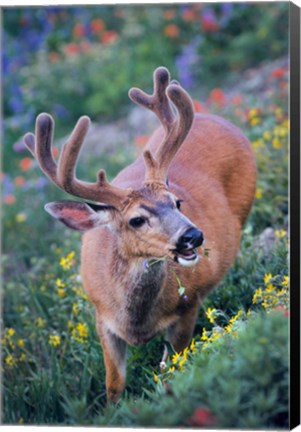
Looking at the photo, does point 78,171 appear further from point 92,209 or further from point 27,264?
point 92,209

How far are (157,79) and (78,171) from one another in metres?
3.59

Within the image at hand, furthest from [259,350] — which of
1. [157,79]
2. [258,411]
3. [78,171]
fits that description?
[78,171]

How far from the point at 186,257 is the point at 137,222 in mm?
362

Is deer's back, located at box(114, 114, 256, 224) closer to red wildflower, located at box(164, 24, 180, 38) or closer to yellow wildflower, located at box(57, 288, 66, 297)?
yellow wildflower, located at box(57, 288, 66, 297)

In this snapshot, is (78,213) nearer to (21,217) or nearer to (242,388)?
(242,388)

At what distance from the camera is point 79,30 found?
1059 cm

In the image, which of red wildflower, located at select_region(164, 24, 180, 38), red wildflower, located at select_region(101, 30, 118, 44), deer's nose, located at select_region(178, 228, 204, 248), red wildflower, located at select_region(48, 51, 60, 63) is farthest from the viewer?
red wildflower, located at select_region(48, 51, 60, 63)

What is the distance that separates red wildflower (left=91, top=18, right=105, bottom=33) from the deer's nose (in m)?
6.04

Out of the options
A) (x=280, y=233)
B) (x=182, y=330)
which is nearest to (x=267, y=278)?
(x=182, y=330)

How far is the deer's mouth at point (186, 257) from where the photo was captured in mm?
4941

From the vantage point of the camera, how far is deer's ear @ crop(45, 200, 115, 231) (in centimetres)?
518

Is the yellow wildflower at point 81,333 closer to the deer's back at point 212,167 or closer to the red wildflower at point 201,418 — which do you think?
the deer's back at point 212,167

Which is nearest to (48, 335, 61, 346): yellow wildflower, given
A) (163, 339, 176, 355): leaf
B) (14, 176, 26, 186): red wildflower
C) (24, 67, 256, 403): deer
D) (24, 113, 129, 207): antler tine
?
(24, 67, 256, 403): deer

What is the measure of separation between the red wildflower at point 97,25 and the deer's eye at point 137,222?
5.76m
